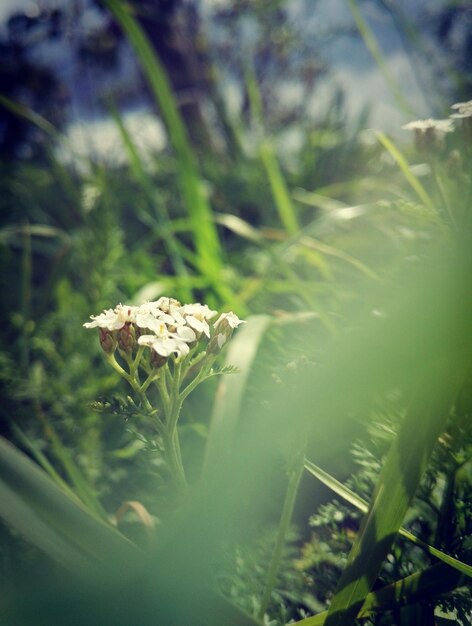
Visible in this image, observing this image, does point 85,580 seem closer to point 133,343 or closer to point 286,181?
point 133,343

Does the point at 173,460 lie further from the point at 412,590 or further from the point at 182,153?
the point at 182,153

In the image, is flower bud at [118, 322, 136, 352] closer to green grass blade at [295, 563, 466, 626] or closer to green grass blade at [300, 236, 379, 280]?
green grass blade at [295, 563, 466, 626]

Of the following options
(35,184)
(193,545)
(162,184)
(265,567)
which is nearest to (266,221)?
(162,184)

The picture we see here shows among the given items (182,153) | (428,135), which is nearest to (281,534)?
(428,135)

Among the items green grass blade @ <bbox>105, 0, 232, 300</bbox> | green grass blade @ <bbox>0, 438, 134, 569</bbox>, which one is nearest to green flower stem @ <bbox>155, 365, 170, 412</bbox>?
green grass blade @ <bbox>0, 438, 134, 569</bbox>

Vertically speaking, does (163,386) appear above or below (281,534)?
above
